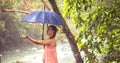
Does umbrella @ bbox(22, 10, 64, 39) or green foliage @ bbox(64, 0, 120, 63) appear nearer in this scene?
green foliage @ bbox(64, 0, 120, 63)

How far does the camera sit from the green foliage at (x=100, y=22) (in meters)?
2.90

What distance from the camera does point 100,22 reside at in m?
2.99

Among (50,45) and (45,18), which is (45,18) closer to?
(45,18)

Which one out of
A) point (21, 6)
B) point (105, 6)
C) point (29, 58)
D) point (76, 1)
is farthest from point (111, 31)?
point (21, 6)

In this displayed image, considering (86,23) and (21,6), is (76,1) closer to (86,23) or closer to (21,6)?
(86,23)

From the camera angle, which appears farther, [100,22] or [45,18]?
[45,18]

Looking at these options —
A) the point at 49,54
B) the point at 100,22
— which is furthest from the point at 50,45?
the point at 100,22

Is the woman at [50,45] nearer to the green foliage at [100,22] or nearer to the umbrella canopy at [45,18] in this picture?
the umbrella canopy at [45,18]

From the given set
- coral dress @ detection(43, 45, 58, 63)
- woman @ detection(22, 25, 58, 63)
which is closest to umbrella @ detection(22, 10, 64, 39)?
woman @ detection(22, 25, 58, 63)

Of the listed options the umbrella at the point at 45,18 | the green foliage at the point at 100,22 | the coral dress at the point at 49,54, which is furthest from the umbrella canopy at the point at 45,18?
the green foliage at the point at 100,22

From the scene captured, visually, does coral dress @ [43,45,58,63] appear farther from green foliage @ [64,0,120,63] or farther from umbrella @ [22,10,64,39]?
green foliage @ [64,0,120,63]

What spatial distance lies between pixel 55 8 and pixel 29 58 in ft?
40.6

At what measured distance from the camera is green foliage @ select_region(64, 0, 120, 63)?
290cm

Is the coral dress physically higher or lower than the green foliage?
lower
